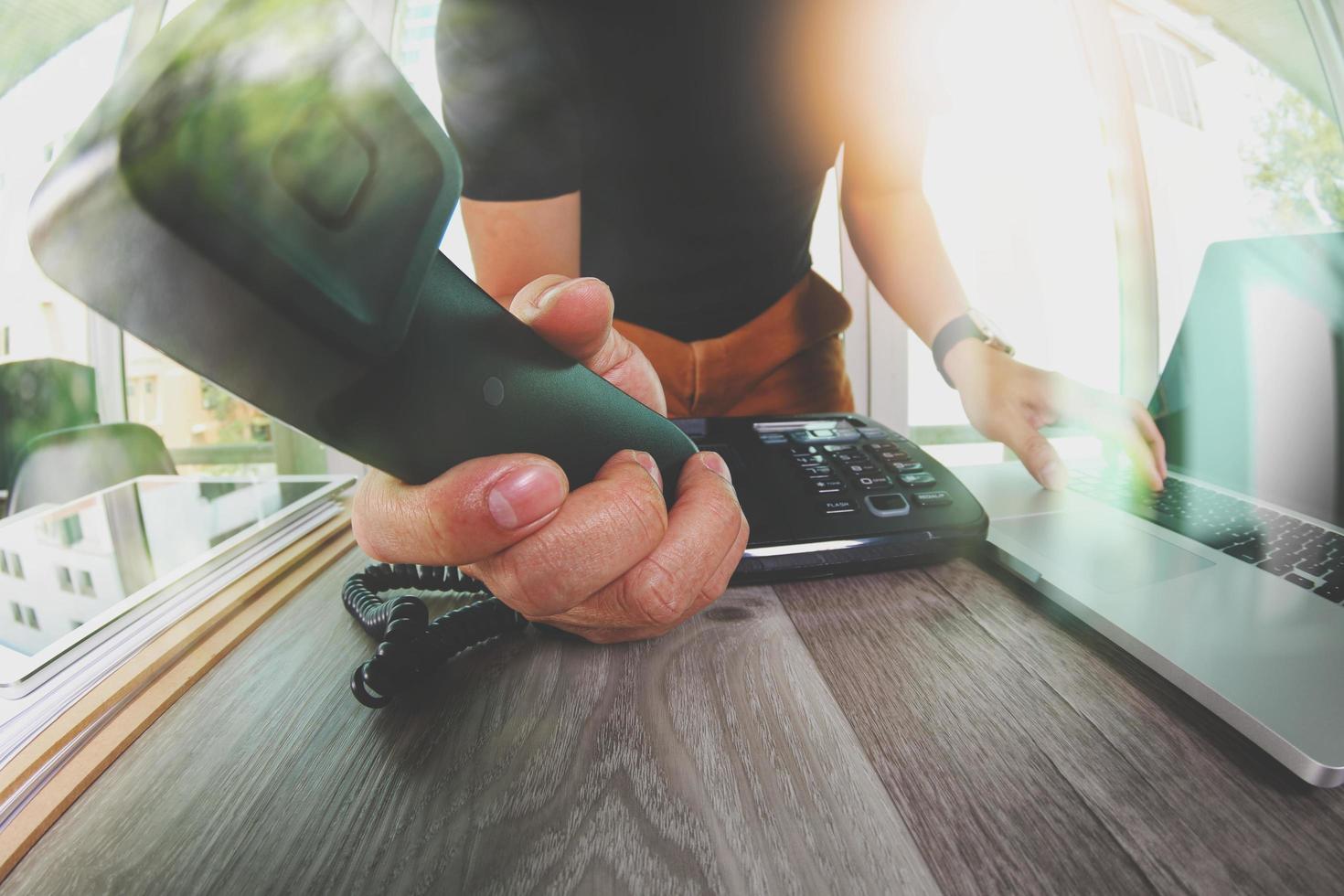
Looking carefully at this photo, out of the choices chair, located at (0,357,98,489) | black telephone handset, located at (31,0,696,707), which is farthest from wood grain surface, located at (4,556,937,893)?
chair, located at (0,357,98,489)

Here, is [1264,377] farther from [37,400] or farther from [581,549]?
[37,400]

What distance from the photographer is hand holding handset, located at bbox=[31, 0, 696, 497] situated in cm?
11

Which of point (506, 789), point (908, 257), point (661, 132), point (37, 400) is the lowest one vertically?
point (506, 789)

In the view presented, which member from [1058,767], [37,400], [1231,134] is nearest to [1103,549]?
[1058,767]

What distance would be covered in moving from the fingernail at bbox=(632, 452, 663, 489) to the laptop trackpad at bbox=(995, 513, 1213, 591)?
0.66ft

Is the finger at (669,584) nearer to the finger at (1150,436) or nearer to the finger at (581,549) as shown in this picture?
the finger at (581,549)

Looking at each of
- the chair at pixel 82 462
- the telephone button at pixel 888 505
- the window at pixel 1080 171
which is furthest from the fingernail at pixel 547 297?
the window at pixel 1080 171

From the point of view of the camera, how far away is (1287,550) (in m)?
0.31

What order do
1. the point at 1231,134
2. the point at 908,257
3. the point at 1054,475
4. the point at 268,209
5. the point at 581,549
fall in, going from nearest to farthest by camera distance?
the point at 268,209, the point at 581,549, the point at 1054,475, the point at 1231,134, the point at 908,257

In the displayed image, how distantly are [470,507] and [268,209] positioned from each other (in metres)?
0.11

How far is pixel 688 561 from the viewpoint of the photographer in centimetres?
25

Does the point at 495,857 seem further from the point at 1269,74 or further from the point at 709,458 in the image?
the point at 1269,74

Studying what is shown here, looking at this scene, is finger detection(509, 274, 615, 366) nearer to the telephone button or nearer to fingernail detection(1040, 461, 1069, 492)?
the telephone button

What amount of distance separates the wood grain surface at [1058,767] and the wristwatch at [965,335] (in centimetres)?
37
